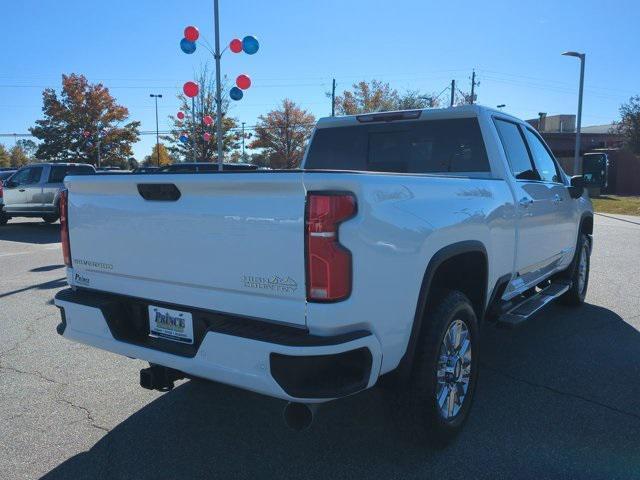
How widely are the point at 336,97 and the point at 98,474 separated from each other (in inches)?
1802

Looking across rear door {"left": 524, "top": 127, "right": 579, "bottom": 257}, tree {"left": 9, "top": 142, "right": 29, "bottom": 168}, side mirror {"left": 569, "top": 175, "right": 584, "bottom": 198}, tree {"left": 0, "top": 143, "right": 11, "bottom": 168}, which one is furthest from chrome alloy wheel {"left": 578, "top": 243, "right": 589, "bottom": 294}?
tree {"left": 9, "top": 142, "right": 29, "bottom": 168}

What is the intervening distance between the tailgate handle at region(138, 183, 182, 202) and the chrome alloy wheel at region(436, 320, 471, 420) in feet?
5.32

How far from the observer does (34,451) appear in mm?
3039

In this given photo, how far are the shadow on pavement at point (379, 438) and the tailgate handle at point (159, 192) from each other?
56.6 inches

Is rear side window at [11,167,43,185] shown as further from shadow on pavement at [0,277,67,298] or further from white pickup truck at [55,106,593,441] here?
white pickup truck at [55,106,593,441]

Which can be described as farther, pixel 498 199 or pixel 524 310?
pixel 524 310

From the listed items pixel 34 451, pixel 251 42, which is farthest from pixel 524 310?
pixel 251 42

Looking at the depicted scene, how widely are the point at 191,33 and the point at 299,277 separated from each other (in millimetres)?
13774

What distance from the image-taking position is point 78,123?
49125 mm

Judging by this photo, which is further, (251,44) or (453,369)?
(251,44)

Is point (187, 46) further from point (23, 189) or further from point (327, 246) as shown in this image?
point (327, 246)

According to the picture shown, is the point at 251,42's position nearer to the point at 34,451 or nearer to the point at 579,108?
the point at 34,451

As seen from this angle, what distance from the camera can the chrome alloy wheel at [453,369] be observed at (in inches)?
121

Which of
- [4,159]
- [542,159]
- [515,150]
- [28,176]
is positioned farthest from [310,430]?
[4,159]
